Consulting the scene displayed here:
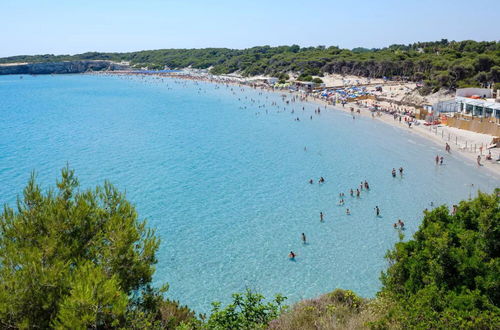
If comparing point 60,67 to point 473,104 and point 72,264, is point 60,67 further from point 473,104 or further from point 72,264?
point 72,264

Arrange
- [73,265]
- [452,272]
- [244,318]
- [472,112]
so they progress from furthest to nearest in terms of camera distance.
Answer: [472,112]
[452,272]
[244,318]
[73,265]

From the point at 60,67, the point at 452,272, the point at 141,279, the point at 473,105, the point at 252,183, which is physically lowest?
the point at 252,183

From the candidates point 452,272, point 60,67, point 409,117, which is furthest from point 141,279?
point 60,67

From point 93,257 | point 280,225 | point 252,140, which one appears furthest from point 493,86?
point 93,257

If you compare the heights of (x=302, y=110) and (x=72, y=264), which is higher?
(x=72, y=264)

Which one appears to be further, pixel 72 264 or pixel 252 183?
pixel 252 183

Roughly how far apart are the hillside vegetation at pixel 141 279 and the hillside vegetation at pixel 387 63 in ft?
155

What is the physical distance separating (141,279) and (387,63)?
7900cm

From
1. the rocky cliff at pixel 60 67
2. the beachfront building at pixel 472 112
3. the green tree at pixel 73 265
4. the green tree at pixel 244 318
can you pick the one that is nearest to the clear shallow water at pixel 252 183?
the beachfront building at pixel 472 112

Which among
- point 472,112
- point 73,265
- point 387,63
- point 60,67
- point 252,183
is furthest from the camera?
point 60,67

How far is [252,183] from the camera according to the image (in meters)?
27.6

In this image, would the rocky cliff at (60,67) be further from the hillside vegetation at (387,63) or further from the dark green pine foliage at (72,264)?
the dark green pine foliage at (72,264)

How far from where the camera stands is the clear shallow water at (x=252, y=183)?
16.3 metres

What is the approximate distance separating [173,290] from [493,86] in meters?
46.8
